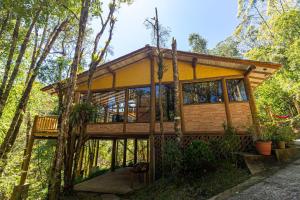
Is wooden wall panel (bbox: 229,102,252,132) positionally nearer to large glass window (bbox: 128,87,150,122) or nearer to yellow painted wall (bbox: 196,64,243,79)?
yellow painted wall (bbox: 196,64,243,79)

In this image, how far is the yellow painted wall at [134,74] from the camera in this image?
9461 millimetres

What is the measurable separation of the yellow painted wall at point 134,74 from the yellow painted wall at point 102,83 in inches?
18.4

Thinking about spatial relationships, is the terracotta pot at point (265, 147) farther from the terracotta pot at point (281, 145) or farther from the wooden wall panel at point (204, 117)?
the wooden wall panel at point (204, 117)

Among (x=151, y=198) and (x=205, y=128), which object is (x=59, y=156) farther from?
(x=205, y=128)

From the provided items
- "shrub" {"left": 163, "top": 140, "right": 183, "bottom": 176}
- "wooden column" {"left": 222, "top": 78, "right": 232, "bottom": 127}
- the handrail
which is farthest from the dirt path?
the handrail

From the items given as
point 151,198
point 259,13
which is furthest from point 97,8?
point 259,13

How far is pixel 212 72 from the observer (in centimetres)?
854

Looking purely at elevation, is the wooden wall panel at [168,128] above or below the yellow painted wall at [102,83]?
below

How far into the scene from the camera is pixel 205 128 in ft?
26.4

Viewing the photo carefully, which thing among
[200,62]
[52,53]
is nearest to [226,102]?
Result: [200,62]

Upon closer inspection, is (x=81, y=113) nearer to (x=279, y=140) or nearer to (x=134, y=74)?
(x=134, y=74)

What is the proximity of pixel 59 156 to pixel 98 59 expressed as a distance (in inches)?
160

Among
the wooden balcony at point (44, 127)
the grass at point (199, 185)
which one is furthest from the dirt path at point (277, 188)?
the wooden balcony at point (44, 127)

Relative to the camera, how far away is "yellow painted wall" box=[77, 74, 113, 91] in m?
10.0
